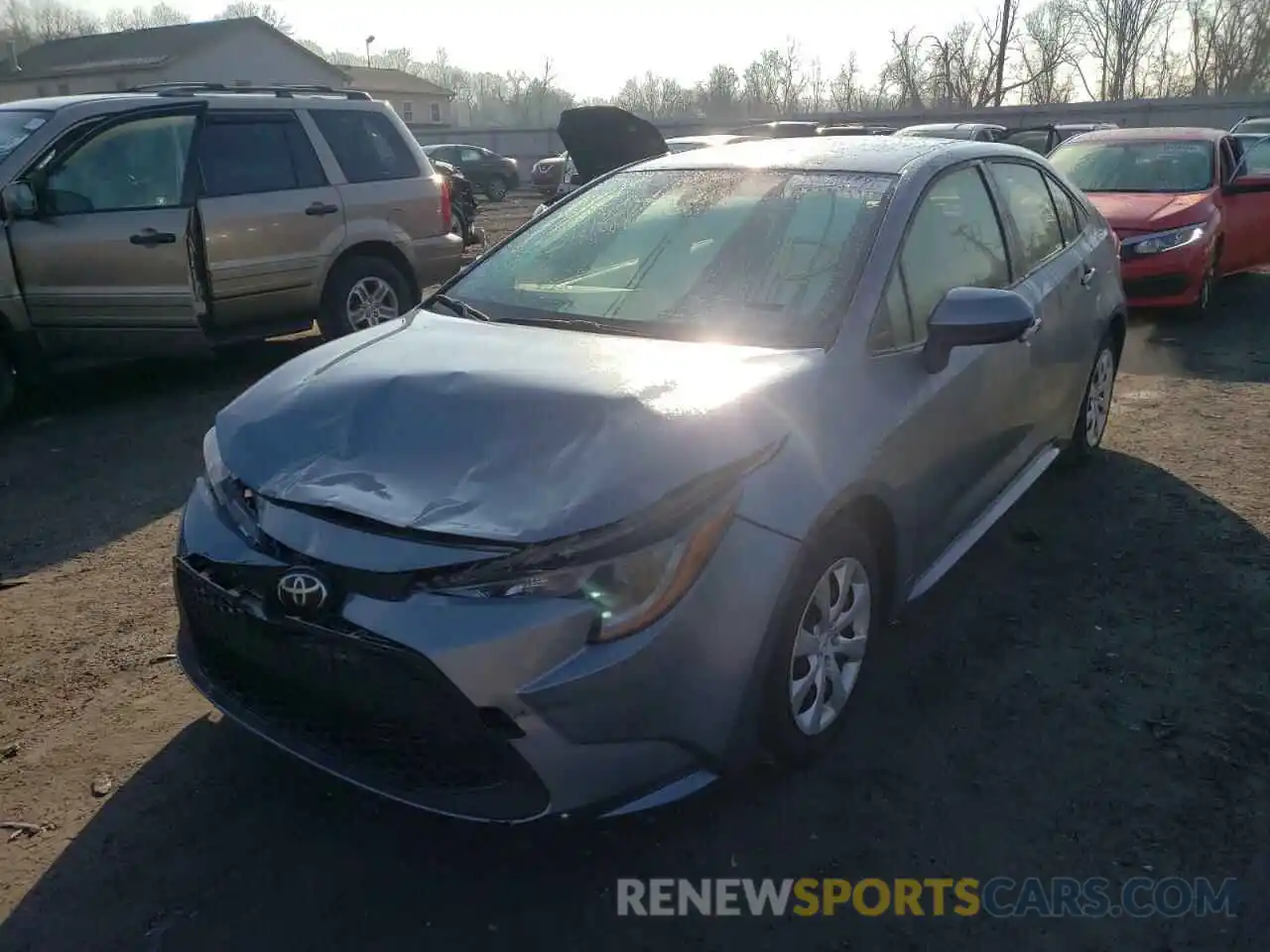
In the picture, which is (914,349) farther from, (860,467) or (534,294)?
(534,294)

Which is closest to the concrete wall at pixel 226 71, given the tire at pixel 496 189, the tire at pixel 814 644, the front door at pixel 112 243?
the tire at pixel 496 189

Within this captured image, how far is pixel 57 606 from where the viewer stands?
3.97 metres

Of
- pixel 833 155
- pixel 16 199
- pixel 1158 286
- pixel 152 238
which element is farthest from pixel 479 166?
pixel 833 155

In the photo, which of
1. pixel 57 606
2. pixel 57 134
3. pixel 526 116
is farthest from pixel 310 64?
pixel 57 606

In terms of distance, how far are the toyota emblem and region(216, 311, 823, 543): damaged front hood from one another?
17 centimetres

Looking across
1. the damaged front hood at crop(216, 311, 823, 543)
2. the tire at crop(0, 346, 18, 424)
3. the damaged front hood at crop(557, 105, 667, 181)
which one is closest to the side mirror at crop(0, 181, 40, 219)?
the tire at crop(0, 346, 18, 424)

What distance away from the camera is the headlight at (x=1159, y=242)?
845 centimetres

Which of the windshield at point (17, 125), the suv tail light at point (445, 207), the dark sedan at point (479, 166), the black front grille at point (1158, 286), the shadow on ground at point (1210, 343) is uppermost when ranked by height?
the dark sedan at point (479, 166)

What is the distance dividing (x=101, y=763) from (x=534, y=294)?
6.54ft

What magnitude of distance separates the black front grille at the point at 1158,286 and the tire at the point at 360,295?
5.88m

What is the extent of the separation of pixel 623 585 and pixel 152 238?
5.40 meters

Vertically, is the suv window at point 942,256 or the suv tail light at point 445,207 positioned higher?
the suv tail light at point 445,207

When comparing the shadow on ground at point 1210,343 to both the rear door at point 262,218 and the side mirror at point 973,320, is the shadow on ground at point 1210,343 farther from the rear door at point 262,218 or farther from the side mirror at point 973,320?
the rear door at point 262,218

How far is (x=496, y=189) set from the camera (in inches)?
1179
